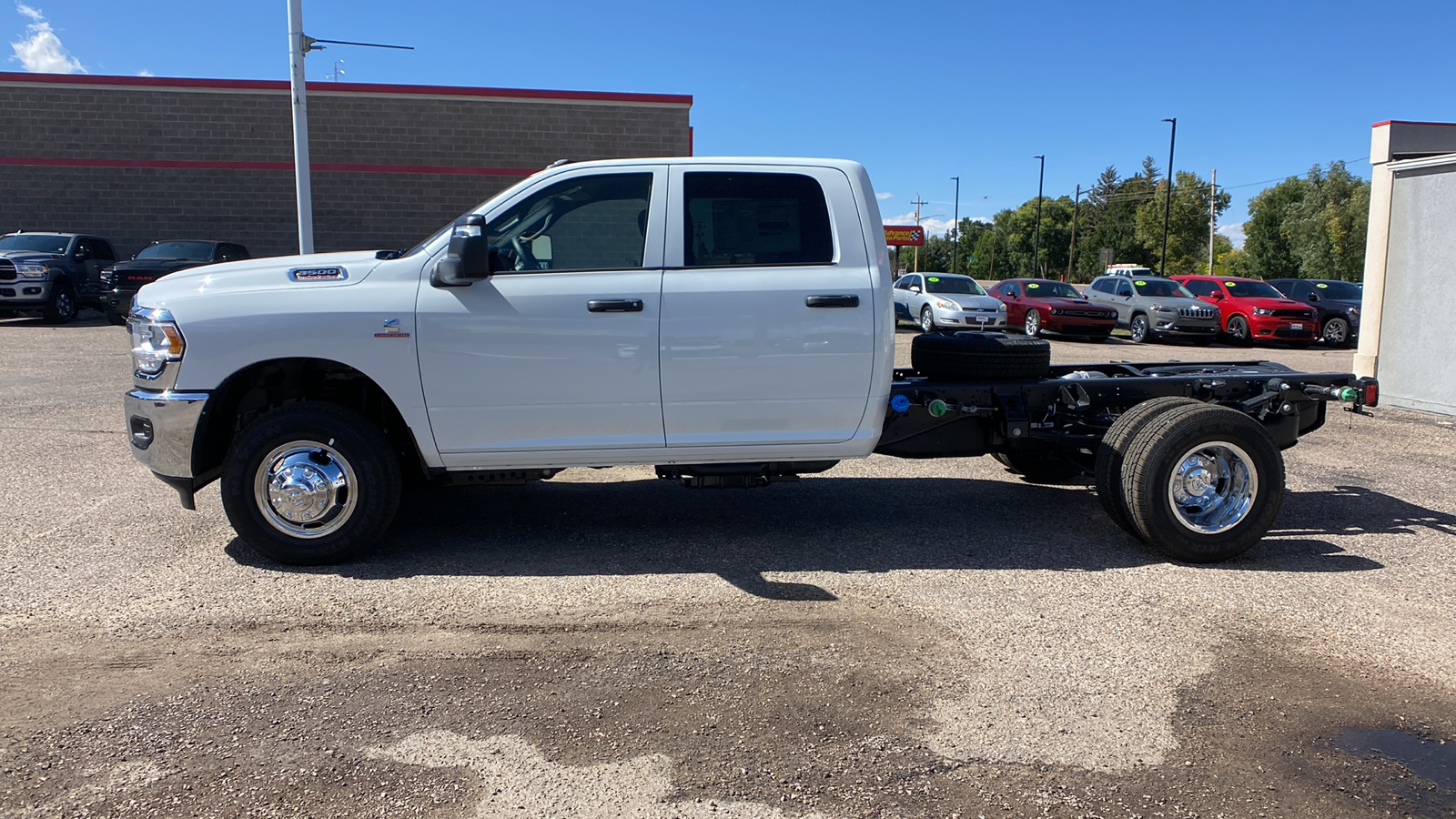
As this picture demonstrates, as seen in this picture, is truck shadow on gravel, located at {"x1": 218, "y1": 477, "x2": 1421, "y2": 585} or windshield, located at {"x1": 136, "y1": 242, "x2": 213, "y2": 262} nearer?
truck shadow on gravel, located at {"x1": 218, "y1": 477, "x2": 1421, "y2": 585}

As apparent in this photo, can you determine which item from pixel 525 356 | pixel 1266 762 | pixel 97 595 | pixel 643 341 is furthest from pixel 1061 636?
pixel 97 595

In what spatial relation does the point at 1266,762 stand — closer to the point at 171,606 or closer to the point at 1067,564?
the point at 1067,564

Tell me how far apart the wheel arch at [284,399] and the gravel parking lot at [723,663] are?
57 centimetres

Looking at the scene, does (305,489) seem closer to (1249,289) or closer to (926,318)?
(926,318)

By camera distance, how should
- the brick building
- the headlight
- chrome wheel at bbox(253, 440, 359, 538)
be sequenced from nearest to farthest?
the headlight
chrome wheel at bbox(253, 440, 359, 538)
the brick building

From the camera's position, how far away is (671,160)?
5320 mm

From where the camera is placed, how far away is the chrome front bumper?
4969 millimetres

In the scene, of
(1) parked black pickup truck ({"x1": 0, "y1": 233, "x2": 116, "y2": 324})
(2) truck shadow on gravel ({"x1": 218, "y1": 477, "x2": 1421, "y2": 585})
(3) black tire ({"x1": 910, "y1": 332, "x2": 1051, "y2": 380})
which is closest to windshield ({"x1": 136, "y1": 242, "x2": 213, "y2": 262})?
(1) parked black pickup truck ({"x1": 0, "y1": 233, "x2": 116, "y2": 324})

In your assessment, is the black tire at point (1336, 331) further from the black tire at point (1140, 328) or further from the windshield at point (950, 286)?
the windshield at point (950, 286)

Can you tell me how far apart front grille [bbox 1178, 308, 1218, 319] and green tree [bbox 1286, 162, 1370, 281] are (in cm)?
5415

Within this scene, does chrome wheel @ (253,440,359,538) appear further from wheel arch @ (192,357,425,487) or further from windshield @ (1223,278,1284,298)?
windshield @ (1223,278,1284,298)

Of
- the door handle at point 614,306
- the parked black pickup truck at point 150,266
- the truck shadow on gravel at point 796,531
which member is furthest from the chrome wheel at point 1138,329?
the door handle at point 614,306

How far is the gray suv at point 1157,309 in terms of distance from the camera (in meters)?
23.2

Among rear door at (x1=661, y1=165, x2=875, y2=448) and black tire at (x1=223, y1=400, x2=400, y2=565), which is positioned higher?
rear door at (x1=661, y1=165, x2=875, y2=448)
